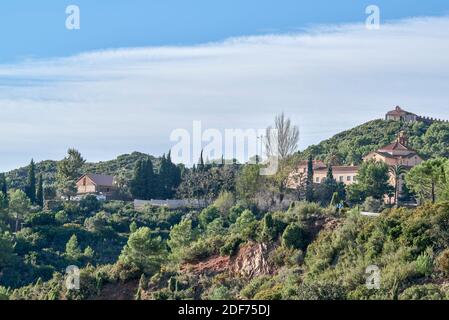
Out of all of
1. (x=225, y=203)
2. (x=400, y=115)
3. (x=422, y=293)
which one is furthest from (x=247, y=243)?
(x=400, y=115)

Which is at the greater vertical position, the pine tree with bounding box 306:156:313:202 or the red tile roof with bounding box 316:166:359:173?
the red tile roof with bounding box 316:166:359:173

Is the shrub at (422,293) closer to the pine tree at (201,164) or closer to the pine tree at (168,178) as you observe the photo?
the pine tree at (201,164)

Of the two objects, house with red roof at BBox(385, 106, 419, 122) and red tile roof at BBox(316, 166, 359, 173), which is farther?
house with red roof at BBox(385, 106, 419, 122)

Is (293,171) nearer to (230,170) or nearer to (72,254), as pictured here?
(230,170)

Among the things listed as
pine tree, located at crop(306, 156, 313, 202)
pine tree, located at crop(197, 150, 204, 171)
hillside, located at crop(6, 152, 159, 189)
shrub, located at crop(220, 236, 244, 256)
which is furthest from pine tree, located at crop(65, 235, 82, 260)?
hillside, located at crop(6, 152, 159, 189)

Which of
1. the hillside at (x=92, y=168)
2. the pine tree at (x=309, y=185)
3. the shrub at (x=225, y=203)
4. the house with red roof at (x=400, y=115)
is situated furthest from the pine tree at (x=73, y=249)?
the house with red roof at (x=400, y=115)

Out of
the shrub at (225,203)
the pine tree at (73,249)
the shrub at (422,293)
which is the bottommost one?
the pine tree at (73,249)

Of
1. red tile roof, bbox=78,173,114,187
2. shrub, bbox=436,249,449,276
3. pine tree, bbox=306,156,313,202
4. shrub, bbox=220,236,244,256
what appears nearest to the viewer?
shrub, bbox=436,249,449,276

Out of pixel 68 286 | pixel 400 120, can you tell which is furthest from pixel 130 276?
pixel 400 120

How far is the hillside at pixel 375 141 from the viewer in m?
88.1

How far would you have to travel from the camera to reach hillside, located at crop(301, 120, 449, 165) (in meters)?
88.1

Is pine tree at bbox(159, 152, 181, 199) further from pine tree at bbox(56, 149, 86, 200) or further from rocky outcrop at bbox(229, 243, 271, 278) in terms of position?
rocky outcrop at bbox(229, 243, 271, 278)

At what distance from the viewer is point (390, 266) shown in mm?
28891

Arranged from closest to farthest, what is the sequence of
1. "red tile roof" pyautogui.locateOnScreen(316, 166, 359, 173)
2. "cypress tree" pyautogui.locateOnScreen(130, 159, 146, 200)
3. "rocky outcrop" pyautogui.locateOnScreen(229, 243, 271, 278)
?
"rocky outcrop" pyautogui.locateOnScreen(229, 243, 271, 278) < "cypress tree" pyautogui.locateOnScreen(130, 159, 146, 200) < "red tile roof" pyautogui.locateOnScreen(316, 166, 359, 173)
